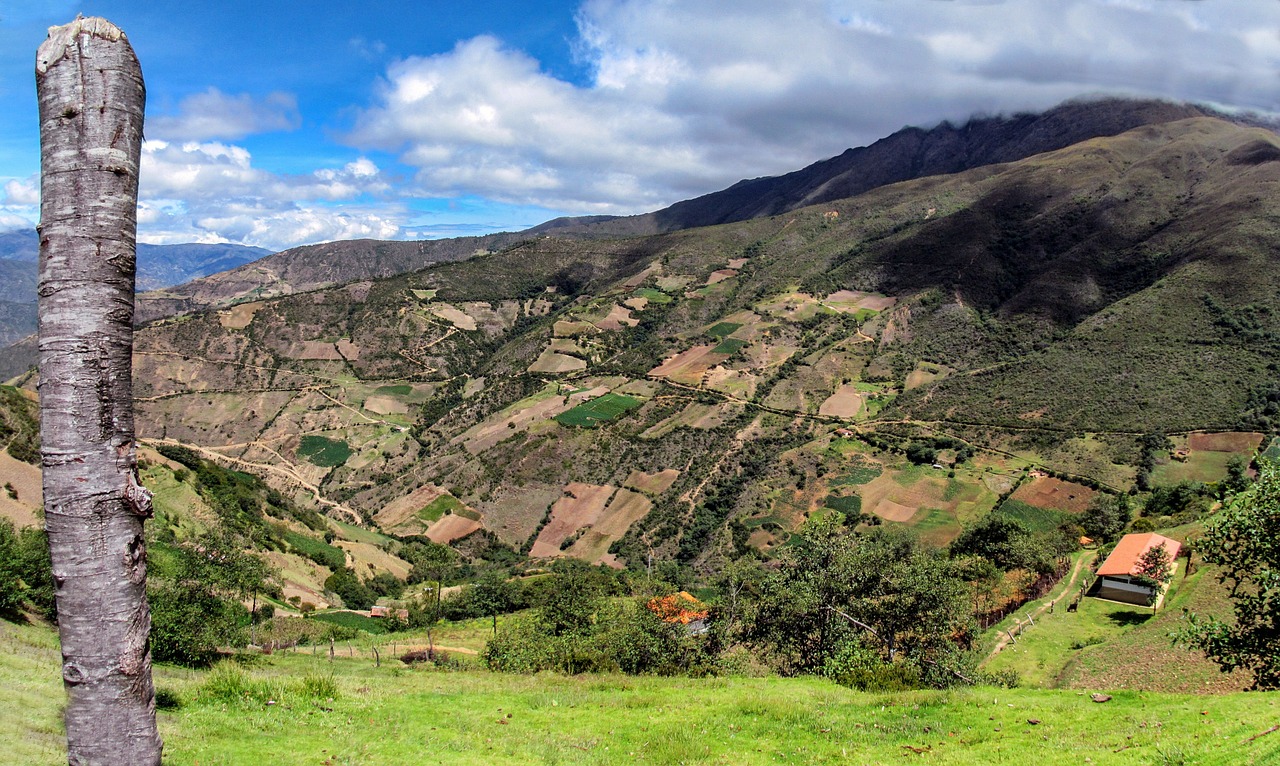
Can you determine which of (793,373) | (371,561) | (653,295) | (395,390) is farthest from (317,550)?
(653,295)

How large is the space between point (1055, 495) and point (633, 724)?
68421 millimetres

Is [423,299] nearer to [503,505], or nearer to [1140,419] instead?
[503,505]

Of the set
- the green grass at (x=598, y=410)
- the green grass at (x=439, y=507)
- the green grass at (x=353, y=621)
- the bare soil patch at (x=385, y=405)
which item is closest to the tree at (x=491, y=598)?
the green grass at (x=353, y=621)

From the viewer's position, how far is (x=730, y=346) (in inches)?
4857

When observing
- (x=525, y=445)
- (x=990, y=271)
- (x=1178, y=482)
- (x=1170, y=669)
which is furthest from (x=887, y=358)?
(x=1170, y=669)

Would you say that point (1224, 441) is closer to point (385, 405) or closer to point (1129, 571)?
point (1129, 571)

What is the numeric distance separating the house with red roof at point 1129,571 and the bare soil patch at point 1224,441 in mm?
34240

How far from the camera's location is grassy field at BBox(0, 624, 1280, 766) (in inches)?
419

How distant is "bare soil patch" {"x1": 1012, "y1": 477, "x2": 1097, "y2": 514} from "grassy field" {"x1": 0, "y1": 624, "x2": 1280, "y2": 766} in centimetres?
5668

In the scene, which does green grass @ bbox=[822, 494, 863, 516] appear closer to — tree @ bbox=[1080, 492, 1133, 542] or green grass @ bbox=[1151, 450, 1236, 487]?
tree @ bbox=[1080, 492, 1133, 542]

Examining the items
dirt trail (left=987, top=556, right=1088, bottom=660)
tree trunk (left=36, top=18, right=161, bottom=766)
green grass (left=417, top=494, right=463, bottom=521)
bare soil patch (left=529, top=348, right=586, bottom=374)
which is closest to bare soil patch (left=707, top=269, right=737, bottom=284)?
bare soil patch (left=529, top=348, right=586, bottom=374)

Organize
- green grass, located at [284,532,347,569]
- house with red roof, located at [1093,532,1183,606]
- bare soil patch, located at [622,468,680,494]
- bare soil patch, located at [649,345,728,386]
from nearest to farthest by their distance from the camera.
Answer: house with red roof, located at [1093,532,1183,606] < green grass, located at [284,532,347,569] < bare soil patch, located at [622,468,680,494] < bare soil patch, located at [649,345,728,386]

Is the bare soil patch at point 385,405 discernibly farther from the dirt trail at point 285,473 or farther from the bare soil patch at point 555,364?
the bare soil patch at point 555,364

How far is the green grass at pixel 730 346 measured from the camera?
121 metres
